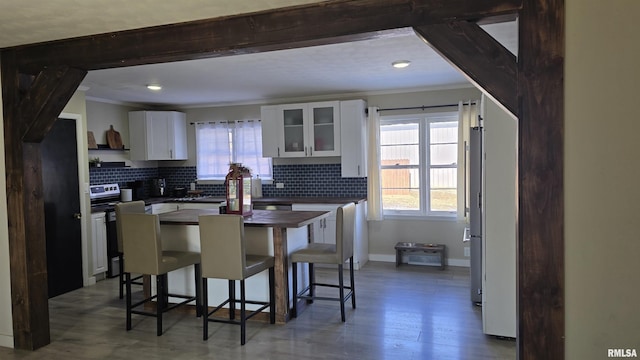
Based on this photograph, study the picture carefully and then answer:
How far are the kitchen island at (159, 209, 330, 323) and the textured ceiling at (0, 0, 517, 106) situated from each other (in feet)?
4.68

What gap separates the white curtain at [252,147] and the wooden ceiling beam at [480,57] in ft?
14.4

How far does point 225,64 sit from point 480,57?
250 centimetres

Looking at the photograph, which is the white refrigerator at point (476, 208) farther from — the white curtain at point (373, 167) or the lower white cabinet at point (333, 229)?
the white curtain at point (373, 167)

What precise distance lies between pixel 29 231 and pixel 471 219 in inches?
150

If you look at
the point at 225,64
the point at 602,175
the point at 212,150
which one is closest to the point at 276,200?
the point at 212,150

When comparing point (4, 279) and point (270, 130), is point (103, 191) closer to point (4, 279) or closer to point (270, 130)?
point (270, 130)

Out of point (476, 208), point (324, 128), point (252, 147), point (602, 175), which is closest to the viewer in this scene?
point (602, 175)

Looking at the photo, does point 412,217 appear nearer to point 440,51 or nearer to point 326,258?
point 326,258

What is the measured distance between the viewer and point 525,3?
2.16m

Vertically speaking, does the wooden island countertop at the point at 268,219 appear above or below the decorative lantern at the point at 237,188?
below

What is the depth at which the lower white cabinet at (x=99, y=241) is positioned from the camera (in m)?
5.18

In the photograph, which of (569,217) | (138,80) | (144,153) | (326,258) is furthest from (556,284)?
(144,153)

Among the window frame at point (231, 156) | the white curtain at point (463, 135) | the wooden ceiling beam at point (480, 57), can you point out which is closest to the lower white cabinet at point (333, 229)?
the window frame at point (231, 156)

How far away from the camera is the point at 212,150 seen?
6762mm
